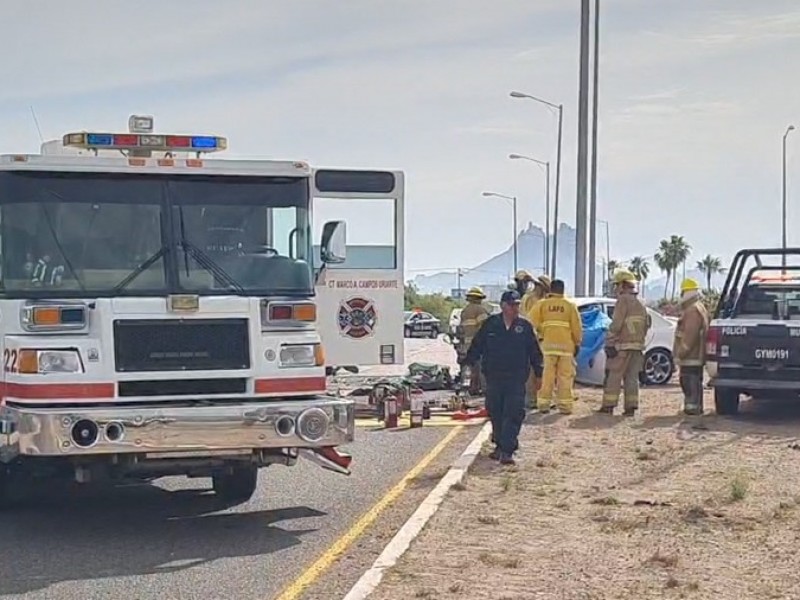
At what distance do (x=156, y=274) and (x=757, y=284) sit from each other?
381 inches

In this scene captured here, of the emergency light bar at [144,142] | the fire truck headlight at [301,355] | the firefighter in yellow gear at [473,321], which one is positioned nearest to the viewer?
the fire truck headlight at [301,355]

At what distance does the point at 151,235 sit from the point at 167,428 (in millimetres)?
1420

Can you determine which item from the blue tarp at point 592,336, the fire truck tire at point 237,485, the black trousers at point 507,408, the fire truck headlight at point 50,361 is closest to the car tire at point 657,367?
the blue tarp at point 592,336

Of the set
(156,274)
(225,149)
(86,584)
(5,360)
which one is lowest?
(86,584)

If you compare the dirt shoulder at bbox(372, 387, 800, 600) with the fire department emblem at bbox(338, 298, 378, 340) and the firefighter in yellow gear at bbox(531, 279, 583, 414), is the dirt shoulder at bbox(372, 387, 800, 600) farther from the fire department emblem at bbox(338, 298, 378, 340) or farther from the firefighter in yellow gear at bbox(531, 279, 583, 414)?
the fire department emblem at bbox(338, 298, 378, 340)

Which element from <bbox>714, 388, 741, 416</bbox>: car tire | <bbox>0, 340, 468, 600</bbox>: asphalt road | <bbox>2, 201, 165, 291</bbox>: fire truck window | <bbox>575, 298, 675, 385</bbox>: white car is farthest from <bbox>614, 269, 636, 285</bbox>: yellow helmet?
<bbox>2, 201, 165, 291</bbox>: fire truck window

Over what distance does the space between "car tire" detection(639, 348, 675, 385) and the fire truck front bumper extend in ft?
43.4

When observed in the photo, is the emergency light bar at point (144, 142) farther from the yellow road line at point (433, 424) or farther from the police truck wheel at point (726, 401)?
the police truck wheel at point (726, 401)

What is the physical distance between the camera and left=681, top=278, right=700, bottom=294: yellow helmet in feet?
54.2

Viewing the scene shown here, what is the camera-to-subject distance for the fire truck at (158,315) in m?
8.71

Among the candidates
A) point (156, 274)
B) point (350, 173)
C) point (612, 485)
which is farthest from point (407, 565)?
point (350, 173)

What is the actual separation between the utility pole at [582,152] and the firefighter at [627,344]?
10.5 m

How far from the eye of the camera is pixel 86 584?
776cm

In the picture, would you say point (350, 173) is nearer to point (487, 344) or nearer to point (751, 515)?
point (487, 344)
